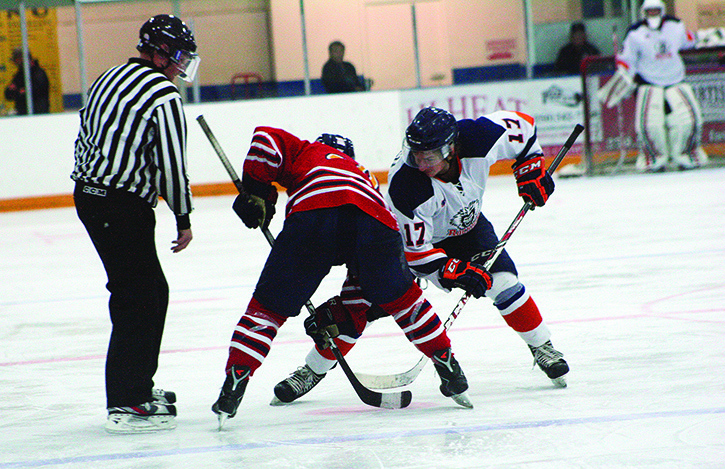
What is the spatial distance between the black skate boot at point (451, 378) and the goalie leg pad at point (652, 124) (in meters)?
7.37

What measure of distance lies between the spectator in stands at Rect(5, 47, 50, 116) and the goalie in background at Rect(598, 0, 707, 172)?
569cm

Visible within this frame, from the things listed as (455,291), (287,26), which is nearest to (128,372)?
(455,291)

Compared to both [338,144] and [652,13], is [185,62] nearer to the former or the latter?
[338,144]

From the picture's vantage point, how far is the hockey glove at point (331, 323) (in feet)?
8.29

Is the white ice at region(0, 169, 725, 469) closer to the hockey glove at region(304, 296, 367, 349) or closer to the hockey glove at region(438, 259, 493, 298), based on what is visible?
the hockey glove at region(304, 296, 367, 349)

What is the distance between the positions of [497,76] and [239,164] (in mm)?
3247

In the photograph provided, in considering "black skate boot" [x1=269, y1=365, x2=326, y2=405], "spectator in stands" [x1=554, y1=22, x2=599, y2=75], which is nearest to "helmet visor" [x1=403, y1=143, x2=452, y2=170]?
"black skate boot" [x1=269, y1=365, x2=326, y2=405]

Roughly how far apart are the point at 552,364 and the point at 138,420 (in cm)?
110

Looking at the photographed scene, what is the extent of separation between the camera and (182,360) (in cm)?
318

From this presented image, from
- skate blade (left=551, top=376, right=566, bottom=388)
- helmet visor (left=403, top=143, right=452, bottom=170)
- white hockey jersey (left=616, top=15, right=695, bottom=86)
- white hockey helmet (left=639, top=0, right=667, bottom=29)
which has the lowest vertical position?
skate blade (left=551, top=376, right=566, bottom=388)

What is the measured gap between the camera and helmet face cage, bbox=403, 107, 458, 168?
2.46 m

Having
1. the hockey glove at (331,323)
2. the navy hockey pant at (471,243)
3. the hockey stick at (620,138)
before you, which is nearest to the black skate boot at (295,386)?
the hockey glove at (331,323)

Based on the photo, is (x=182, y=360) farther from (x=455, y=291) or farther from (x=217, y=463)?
(x=455, y=291)

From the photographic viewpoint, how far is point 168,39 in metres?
2.42
